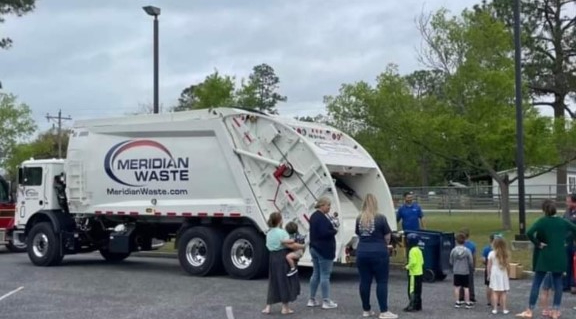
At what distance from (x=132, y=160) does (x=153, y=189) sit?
828 millimetres

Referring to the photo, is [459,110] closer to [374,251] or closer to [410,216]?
[410,216]

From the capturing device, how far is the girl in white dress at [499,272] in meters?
10.7

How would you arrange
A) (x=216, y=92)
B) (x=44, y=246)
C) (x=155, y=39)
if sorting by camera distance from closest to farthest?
1. (x=44, y=246)
2. (x=155, y=39)
3. (x=216, y=92)

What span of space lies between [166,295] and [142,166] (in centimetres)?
423

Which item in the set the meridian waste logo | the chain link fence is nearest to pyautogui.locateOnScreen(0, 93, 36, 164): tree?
the chain link fence

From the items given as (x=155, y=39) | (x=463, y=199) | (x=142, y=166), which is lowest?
(x=463, y=199)

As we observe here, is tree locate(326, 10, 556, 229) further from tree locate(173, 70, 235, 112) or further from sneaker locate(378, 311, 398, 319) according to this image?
sneaker locate(378, 311, 398, 319)

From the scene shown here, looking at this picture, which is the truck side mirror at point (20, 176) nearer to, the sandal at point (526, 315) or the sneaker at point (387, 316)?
the sneaker at point (387, 316)

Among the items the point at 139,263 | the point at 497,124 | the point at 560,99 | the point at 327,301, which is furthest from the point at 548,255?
the point at 560,99

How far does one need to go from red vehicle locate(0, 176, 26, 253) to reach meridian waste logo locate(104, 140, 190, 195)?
17.1 ft

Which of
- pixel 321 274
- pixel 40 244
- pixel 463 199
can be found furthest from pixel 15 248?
pixel 463 199

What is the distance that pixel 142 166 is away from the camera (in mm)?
16547

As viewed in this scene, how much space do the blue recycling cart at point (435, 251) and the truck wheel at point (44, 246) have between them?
26.0 feet

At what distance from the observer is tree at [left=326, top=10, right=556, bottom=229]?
23.1 metres
